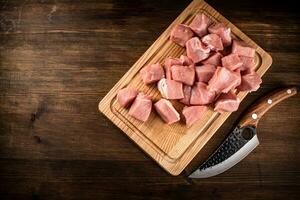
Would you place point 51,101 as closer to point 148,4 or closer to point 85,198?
point 85,198

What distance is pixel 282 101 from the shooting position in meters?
2.70

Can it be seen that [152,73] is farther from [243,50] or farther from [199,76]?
[243,50]

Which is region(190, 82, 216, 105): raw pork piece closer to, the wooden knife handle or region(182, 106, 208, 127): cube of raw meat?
region(182, 106, 208, 127): cube of raw meat

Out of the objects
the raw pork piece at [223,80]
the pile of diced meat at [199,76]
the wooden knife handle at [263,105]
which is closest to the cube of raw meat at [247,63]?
the pile of diced meat at [199,76]

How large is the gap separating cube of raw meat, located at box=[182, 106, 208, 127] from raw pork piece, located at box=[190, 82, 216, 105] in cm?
4

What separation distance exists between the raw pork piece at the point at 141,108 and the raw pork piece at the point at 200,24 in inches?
21.9

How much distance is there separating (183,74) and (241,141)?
21.5 inches

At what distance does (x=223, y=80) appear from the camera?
248 cm

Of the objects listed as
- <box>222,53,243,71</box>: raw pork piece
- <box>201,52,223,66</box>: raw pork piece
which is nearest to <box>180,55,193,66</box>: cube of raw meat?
<box>201,52,223,66</box>: raw pork piece

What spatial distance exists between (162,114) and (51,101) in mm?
718

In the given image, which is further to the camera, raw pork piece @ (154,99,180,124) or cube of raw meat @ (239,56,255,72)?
cube of raw meat @ (239,56,255,72)

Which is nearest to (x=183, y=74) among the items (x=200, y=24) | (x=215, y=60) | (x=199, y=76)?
(x=199, y=76)

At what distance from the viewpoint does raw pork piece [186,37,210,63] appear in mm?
2580

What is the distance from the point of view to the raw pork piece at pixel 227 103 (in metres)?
2.49
